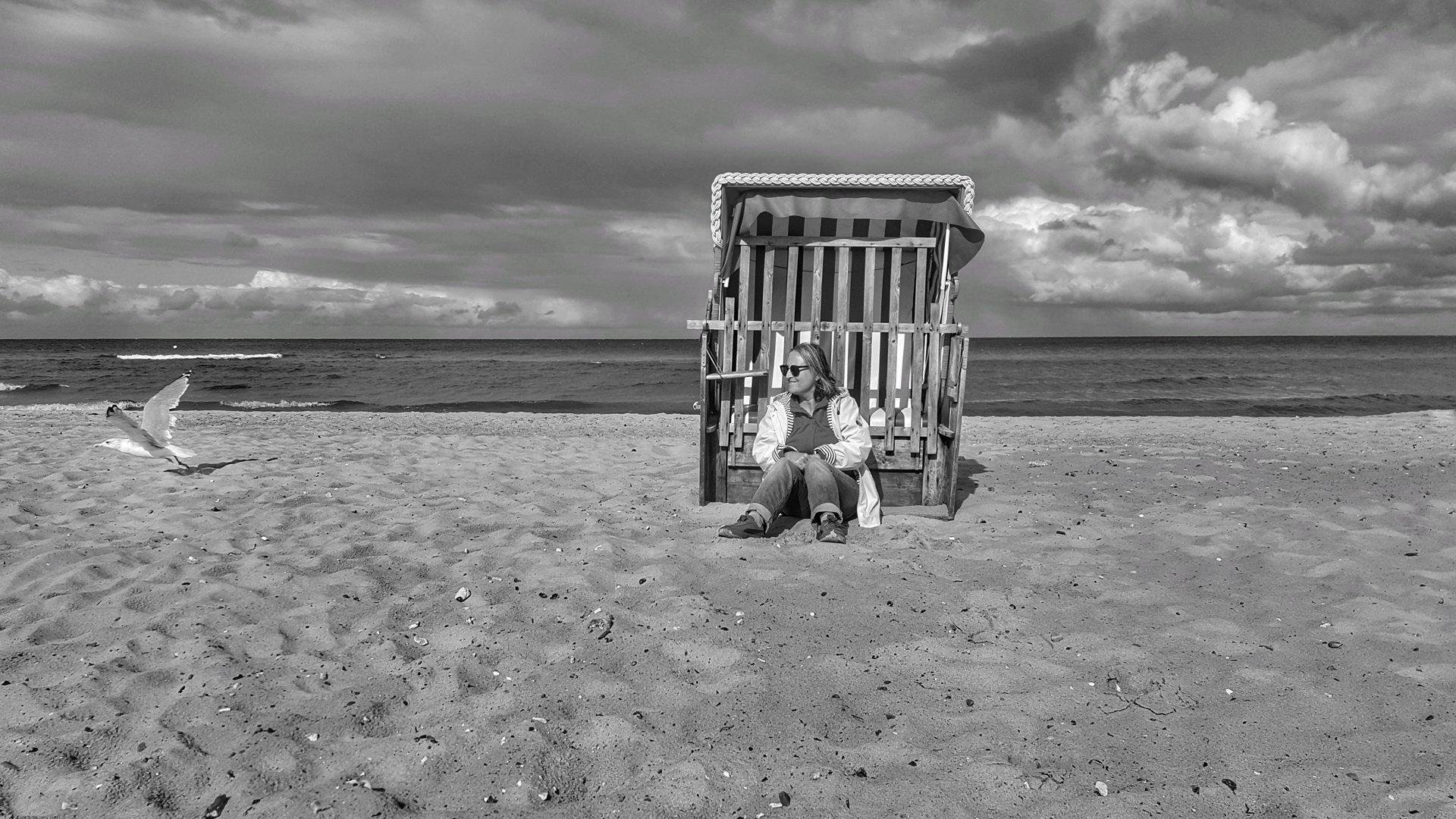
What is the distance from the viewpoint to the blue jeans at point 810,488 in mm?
5230

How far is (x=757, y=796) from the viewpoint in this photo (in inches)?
101

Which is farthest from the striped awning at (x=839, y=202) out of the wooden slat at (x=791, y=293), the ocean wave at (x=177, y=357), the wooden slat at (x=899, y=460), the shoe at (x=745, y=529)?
the ocean wave at (x=177, y=357)

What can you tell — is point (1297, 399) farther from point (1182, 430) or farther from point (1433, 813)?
point (1433, 813)

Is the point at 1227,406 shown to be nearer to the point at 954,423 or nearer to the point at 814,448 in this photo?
the point at 954,423

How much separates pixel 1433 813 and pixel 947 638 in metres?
1.73

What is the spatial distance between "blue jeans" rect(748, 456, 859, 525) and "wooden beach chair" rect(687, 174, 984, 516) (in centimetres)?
51

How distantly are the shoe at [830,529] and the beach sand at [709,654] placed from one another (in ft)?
0.24

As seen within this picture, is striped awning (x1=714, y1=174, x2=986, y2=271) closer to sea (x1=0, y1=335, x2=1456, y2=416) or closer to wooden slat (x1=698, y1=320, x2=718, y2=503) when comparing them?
wooden slat (x1=698, y1=320, x2=718, y2=503)

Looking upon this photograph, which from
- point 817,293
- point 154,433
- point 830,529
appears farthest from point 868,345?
point 154,433

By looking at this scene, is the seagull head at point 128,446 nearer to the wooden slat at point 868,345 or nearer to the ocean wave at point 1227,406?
the wooden slat at point 868,345

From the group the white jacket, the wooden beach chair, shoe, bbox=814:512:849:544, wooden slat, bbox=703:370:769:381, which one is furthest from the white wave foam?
shoe, bbox=814:512:849:544

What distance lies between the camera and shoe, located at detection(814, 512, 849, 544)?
5082mm

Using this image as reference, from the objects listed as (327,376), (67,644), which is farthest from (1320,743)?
(327,376)

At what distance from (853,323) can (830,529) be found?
1684 millimetres
